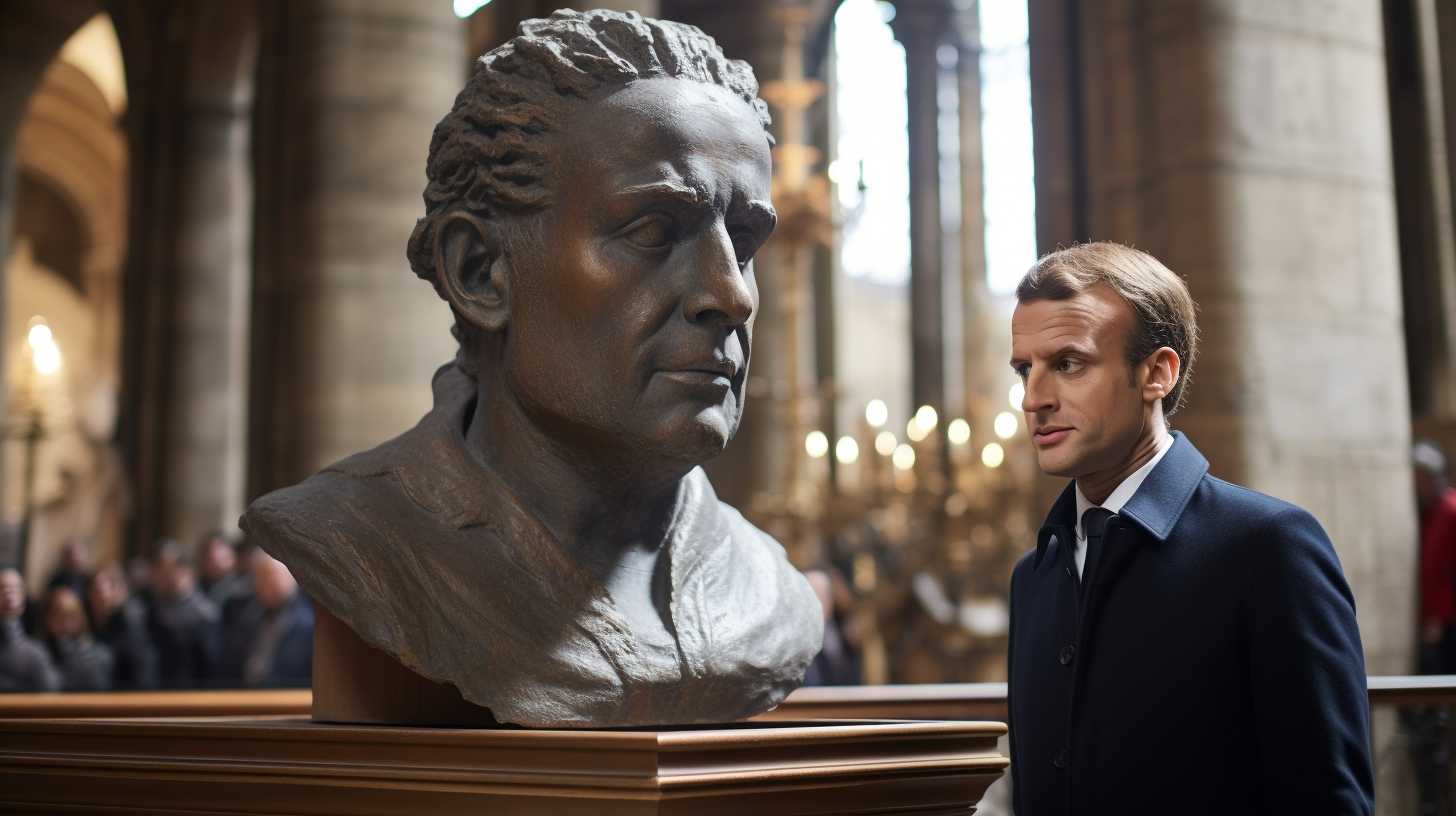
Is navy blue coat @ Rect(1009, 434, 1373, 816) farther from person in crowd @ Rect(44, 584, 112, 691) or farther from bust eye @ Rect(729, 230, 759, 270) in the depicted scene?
person in crowd @ Rect(44, 584, 112, 691)

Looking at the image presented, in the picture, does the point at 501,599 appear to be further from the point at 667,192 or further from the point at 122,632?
the point at 122,632

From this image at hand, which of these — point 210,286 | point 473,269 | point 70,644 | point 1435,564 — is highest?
point 210,286

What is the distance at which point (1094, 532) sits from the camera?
8.28 ft

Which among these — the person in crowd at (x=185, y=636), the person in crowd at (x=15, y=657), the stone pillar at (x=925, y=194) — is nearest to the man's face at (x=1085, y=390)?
the person in crowd at (x=15, y=657)

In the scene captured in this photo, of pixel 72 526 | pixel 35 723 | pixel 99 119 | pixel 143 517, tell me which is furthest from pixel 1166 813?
pixel 99 119

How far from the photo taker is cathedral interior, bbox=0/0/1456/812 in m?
7.51

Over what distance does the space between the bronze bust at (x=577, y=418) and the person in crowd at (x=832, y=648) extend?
3225mm

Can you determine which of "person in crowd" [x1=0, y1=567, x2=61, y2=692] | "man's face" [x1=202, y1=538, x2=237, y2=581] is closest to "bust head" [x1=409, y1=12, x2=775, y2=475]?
"person in crowd" [x1=0, y1=567, x2=61, y2=692]

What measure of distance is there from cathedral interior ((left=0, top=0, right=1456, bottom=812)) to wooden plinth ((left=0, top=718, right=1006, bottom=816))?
460 centimetres

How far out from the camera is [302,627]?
7.02 metres

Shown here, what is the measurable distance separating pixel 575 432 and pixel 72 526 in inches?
595

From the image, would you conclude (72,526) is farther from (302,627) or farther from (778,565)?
(778,565)

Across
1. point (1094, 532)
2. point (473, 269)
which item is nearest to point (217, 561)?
point (473, 269)

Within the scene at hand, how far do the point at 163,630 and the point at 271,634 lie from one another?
147 centimetres
